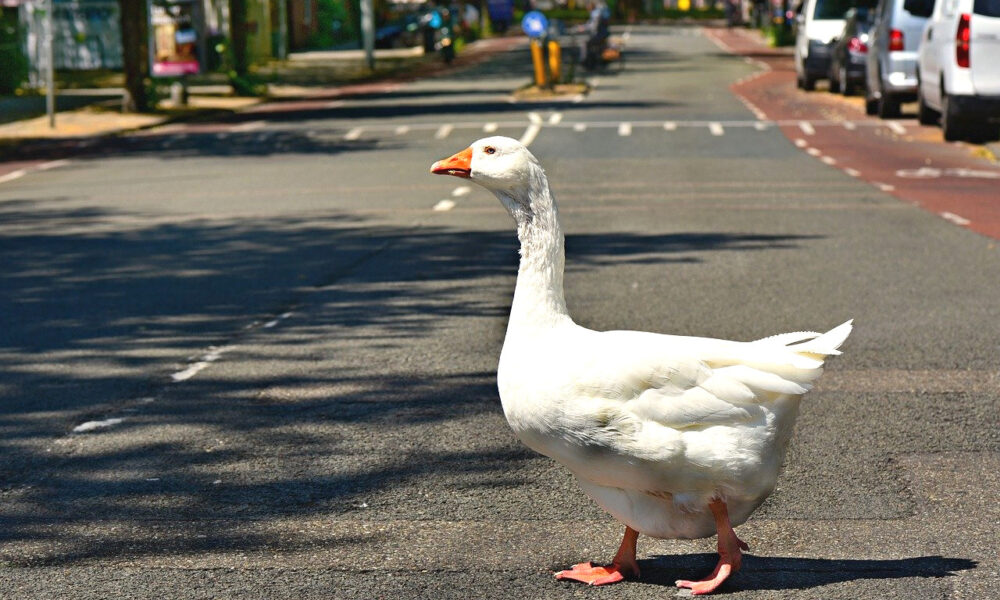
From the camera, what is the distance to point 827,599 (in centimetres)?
469

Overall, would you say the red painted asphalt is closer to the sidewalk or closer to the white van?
the white van

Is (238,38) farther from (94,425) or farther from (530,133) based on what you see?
(94,425)

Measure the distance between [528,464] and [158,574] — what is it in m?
1.81

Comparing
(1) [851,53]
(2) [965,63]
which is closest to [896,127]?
(2) [965,63]

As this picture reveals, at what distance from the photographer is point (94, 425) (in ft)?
23.5

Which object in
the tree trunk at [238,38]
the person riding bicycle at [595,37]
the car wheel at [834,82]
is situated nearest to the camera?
the car wheel at [834,82]

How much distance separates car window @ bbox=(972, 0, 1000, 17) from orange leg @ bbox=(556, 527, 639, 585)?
17.0 m

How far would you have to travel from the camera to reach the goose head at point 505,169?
15.4 ft

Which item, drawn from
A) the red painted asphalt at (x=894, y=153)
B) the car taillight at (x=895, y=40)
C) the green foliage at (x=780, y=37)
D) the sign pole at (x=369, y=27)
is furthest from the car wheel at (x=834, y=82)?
the green foliage at (x=780, y=37)

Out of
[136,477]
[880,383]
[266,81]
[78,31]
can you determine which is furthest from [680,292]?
[78,31]

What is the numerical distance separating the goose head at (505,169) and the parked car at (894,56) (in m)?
22.2

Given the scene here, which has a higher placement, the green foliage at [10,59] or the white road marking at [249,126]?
the green foliage at [10,59]

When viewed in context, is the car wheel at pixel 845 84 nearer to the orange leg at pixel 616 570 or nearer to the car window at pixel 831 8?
the car window at pixel 831 8

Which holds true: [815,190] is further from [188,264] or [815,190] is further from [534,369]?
[534,369]
